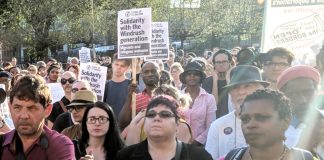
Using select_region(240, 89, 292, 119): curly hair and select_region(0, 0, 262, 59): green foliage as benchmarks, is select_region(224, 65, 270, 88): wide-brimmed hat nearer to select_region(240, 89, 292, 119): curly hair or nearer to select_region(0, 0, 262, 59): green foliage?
select_region(240, 89, 292, 119): curly hair

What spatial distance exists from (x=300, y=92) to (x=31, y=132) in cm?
212

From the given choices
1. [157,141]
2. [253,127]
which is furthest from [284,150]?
[157,141]

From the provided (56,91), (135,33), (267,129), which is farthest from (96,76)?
(267,129)

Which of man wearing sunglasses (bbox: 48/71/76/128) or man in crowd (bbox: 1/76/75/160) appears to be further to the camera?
man wearing sunglasses (bbox: 48/71/76/128)

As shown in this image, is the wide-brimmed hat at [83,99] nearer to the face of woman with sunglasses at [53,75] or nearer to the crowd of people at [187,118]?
the crowd of people at [187,118]

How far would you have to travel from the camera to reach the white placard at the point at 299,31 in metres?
6.82

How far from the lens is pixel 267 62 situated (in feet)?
17.4

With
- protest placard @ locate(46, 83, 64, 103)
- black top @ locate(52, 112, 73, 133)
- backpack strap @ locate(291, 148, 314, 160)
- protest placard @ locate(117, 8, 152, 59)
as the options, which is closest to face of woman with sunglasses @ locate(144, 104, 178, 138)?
backpack strap @ locate(291, 148, 314, 160)

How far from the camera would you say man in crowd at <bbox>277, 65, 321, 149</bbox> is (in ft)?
12.6

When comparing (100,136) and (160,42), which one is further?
(160,42)

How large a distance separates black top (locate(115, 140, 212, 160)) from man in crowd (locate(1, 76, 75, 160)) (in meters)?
0.88

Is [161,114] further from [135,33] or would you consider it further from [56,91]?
[56,91]

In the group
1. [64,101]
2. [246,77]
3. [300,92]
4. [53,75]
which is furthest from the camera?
[53,75]

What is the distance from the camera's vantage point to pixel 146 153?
12.6 ft
